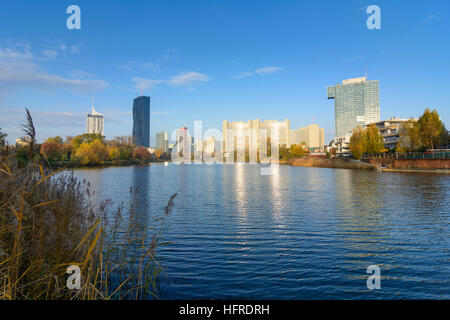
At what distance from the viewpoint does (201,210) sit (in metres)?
22.0

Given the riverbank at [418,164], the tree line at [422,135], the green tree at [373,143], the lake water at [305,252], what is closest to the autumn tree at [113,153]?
the green tree at [373,143]

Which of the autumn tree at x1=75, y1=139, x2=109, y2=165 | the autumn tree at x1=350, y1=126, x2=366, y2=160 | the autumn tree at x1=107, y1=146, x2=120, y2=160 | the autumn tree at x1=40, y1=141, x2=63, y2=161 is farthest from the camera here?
the autumn tree at x1=107, y1=146, x2=120, y2=160

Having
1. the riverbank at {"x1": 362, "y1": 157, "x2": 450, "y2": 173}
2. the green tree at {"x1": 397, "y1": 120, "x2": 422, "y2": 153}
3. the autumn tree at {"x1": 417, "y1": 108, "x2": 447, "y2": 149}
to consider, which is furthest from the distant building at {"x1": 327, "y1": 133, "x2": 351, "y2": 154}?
the autumn tree at {"x1": 417, "y1": 108, "x2": 447, "y2": 149}

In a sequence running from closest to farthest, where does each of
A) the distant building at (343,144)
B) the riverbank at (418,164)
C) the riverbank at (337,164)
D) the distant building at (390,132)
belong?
1. the riverbank at (418,164)
2. the riverbank at (337,164)
3. the distant building at (390,132)
4. the distant building at (343,144)

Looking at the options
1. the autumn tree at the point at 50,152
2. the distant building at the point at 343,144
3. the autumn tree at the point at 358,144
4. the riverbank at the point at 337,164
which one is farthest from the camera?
the distant building at the point at 343,144

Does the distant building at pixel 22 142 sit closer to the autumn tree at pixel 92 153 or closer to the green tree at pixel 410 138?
the green tree at pixel 410 138

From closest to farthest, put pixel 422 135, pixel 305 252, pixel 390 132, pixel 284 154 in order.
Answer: pixel 305 252 < pixel 422 135 < pixel 390 132 < pixel 284 154

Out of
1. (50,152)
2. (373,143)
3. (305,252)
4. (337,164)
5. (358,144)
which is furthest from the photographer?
(337,164)

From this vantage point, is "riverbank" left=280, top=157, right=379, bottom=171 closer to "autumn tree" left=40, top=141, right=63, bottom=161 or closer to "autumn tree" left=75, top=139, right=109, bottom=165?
"autumn tree" left=40, top=141, right=63, bottom=161

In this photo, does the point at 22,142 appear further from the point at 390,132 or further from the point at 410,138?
the point at 390,132

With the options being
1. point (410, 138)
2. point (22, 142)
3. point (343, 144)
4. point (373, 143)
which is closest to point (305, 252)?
point (22, 142)

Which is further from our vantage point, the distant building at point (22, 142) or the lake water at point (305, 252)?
the lake water at point (305, 252)

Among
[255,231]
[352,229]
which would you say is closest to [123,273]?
[255,231]

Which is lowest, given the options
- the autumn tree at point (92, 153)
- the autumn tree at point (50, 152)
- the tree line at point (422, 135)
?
the autumn tree at point (50, 152)
